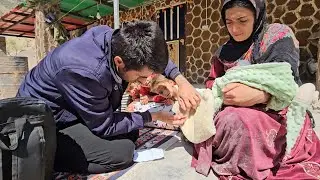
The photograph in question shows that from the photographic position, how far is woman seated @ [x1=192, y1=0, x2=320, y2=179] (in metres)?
1.62

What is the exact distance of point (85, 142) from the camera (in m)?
1.77

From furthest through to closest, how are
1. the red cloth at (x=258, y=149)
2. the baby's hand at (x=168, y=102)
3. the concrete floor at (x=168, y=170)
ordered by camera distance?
the baby's hand at (x=168, y=102) → the concrete floor at (x=168, y=170) → the red cloth at (x=258, y=149)

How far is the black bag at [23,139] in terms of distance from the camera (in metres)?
1.26

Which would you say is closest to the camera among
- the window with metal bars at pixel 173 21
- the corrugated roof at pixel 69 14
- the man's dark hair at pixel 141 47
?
the man's dark hair at pixel 141 47

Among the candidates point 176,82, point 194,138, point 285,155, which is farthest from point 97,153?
point 285,155

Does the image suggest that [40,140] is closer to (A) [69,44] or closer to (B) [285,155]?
(A) [69,44]

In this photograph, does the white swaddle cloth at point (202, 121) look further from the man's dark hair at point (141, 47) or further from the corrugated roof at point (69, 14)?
the corrugated roof at point (69, 14)

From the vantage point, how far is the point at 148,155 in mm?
1984

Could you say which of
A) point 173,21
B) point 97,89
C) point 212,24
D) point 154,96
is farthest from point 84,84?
point 173,21

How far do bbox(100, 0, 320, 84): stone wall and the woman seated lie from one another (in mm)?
4038

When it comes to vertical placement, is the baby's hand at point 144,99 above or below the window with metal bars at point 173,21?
below

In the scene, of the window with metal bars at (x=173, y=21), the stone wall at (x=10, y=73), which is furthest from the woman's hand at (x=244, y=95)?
the window with metal bars at (x=173, y=21)

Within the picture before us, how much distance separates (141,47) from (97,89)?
365 millimetres

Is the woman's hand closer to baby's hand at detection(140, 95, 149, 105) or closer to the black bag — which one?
the black bag
